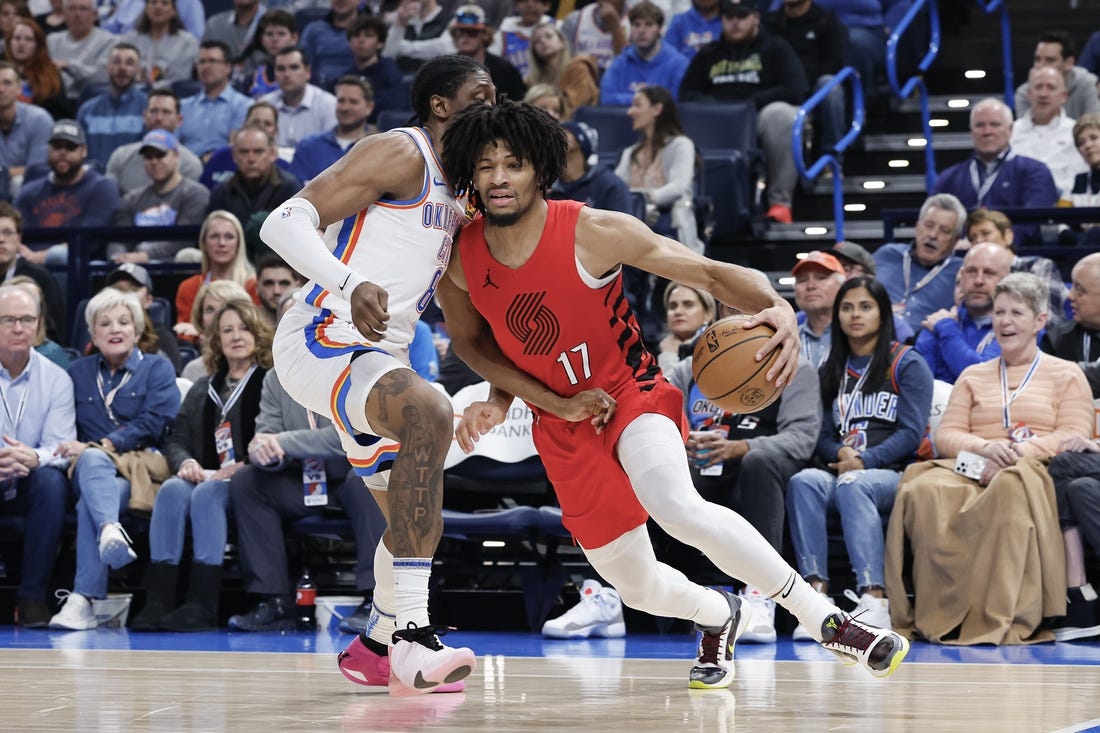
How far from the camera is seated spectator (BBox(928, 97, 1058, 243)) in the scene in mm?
9000

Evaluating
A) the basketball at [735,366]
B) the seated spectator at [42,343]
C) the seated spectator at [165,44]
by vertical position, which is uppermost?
the seated spectator at [165,44]

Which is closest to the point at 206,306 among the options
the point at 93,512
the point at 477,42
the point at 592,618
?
the point at 93,512

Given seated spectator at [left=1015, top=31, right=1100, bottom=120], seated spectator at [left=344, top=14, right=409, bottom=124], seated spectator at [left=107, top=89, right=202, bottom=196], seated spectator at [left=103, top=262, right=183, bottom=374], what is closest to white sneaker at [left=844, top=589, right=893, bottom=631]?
seated spectator at [left=103, top=262, right=183, bottom=374]

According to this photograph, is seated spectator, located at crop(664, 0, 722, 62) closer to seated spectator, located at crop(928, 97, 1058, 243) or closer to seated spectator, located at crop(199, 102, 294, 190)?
seated spectator, located at crop(928, 97, 1058, 243)

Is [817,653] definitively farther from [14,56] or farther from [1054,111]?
[14,56]

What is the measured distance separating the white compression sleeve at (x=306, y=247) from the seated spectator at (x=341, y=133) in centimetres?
605

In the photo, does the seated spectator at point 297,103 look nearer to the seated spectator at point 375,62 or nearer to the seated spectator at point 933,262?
the seated spectator at point 375,62

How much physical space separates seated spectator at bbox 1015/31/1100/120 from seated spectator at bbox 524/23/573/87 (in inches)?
128

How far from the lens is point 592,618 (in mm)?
6887

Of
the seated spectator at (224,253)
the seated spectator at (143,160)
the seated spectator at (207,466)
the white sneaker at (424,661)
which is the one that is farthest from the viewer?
the seated spectator at (143,160)

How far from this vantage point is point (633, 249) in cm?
433

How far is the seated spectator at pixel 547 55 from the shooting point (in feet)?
36.3

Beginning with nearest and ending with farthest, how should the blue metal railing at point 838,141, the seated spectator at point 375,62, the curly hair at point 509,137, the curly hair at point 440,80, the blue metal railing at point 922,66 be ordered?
the curly hair at point 509,137, the curly hair at point 440,80, the blue metal railing at point 838,141, the blue metal railing at point 922,66, the seated spectator at point 375,62

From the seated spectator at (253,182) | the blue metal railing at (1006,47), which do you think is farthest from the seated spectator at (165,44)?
the blue metal railing at (1006,47)
